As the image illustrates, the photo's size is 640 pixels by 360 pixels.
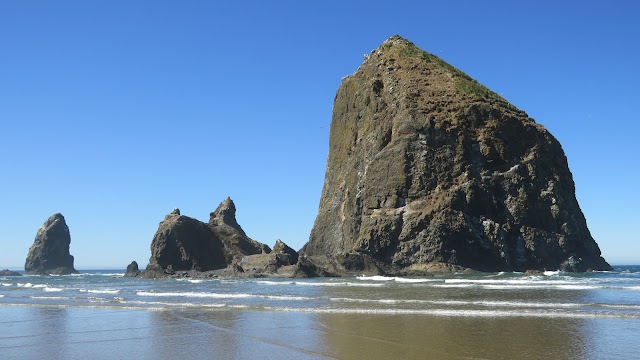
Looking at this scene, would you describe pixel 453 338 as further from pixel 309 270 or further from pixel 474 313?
pixel 309 270

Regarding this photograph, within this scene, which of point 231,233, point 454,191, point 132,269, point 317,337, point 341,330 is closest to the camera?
point 317,337

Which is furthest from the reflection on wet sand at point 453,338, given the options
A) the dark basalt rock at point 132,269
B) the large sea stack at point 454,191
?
the dark basalt rock at point 132,269

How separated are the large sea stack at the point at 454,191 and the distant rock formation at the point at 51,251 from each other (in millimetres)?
108187

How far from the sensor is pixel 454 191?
7600 centimetres

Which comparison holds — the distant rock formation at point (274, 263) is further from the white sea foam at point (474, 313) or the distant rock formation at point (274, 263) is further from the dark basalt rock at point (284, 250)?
the white sea foam at point (474, 313)

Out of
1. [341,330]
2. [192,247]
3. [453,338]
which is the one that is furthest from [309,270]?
[453,338]

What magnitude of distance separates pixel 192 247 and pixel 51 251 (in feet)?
300

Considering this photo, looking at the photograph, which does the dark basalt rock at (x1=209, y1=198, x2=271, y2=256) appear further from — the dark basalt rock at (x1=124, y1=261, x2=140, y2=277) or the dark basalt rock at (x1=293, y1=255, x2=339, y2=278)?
the dark basalt rock at (x1=293, y1=255, x2=339, y2=278)

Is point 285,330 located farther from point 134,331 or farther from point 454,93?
point 454,93

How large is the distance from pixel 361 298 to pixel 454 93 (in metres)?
61.8

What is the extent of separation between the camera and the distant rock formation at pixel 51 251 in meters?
164

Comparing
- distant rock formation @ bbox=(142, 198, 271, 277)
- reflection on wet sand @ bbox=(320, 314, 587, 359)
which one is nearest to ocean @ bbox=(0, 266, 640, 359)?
reflection on wet sand @ bbox=(320, 314, 587, 359)

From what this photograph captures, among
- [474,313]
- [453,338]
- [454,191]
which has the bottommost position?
[453,338]

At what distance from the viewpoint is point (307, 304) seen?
30188mm
